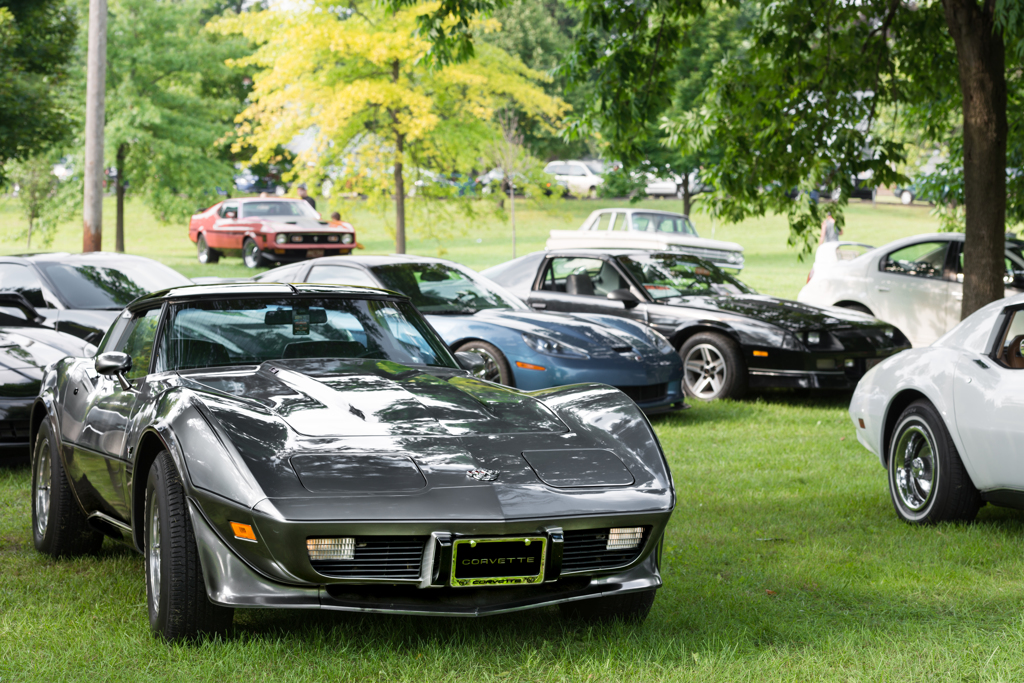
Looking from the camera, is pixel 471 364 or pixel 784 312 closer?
pixel 471 364

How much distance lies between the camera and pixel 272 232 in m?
24.9

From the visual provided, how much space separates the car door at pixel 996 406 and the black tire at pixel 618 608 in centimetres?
219

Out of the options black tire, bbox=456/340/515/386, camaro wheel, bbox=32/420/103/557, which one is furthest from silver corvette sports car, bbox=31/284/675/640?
black tire, bbox=456/340/515/386

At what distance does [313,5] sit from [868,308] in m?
12.1

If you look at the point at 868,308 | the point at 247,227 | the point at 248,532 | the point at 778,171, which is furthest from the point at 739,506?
the point at 247,227

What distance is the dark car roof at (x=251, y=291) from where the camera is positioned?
16.2 feet

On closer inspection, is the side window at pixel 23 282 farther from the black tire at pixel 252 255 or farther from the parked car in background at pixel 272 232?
the black tire at pixel 252 255

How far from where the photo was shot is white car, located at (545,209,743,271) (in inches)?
1047

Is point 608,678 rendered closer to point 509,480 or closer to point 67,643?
point 509,480

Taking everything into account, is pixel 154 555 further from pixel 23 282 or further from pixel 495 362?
pixel 23 282

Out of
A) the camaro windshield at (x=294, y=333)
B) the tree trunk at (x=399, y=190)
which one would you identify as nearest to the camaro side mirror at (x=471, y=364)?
the camaro windshield at (x=294, y=333)

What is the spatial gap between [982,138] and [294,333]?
678 centimetres

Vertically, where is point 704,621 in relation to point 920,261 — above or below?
below

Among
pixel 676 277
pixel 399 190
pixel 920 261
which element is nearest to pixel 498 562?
pixel 676 277
